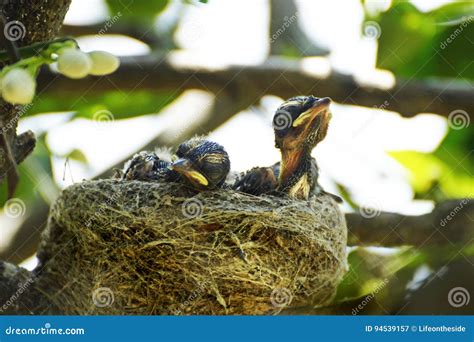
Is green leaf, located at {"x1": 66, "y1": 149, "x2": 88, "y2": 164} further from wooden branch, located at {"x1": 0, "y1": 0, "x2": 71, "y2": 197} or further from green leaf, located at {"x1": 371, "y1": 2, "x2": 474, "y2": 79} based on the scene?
green leaf, located at {"x1": 371, "y1": 2, "x2": 474, "y2": 79}

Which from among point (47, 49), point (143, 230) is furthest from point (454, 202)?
point (47, 49)

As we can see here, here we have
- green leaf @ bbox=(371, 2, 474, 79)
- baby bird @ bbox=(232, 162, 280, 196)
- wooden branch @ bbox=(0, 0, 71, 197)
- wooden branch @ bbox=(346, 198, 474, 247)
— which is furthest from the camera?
green leaf @ bbox=(371, 2, 474, 79)

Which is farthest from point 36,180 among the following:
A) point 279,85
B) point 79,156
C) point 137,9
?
point 279,85

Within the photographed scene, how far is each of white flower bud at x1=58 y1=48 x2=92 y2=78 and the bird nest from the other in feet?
2.79

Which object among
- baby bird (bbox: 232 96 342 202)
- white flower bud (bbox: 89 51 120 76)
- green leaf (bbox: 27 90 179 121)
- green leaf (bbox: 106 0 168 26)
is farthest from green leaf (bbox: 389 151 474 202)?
white flower bud (bbox: 89 51 120 76)

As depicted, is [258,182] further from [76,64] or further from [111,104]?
[76,64]

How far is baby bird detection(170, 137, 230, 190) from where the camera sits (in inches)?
78.2

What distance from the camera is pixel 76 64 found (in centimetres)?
108

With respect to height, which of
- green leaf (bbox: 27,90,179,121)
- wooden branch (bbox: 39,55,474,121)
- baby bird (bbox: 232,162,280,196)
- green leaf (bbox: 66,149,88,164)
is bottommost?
green leaf (bbox: 66,149,88,164)

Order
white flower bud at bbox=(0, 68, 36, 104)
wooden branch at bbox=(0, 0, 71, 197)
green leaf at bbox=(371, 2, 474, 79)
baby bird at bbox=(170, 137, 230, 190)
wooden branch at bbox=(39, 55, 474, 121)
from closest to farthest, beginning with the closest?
white flower bud at bbox=(0, 68, 36, 104)
wooden branch at bbox=(0, 0, 71, 197)
baby bird at bbox=(170, 137, 230, 190)
wooden branch at bbox=(39, 55, 474, 121)
green leaf at bbox=(371, 2, 474, 79)

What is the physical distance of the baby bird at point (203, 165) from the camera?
1987 millimetres

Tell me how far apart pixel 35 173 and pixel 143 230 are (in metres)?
1.02

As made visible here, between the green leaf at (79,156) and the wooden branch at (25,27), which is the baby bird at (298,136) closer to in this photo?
the wooden branch at (25,27)

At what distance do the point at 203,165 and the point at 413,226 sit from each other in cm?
92
